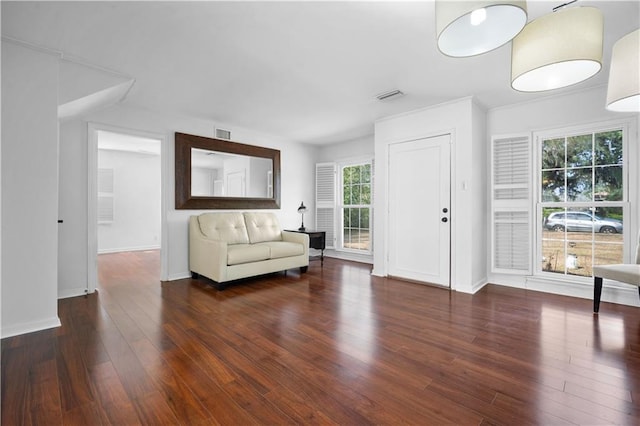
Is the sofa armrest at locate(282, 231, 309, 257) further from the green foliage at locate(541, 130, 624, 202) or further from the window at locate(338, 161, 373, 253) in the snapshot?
the green foliage at locate(541, 130, 624, 202)

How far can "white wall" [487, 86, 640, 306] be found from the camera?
10.3 feet

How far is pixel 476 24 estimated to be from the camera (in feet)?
5.05

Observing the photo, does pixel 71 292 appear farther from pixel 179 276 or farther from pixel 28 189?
pixel 28 189

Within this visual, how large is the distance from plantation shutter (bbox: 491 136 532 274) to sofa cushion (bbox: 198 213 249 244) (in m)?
3.67

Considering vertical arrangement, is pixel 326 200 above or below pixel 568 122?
below

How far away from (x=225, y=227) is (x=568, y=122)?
4.72 metres

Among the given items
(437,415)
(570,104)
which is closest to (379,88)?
(570,104)

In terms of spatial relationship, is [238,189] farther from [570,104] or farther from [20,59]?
[570,104]

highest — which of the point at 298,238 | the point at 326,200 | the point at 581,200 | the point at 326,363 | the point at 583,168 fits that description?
the point at 583,168

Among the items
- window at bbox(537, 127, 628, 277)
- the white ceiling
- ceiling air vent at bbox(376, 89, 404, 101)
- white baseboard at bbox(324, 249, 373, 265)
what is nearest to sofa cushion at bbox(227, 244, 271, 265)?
the white ceiling

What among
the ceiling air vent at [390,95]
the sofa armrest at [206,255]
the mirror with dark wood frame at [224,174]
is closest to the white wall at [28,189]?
the sofa armrest at [206,255]

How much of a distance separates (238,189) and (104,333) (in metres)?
2.95

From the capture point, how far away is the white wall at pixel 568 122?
123 inches

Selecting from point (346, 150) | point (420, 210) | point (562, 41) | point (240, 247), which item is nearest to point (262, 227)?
point (240, 247)
